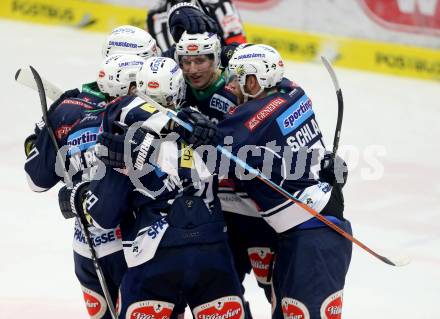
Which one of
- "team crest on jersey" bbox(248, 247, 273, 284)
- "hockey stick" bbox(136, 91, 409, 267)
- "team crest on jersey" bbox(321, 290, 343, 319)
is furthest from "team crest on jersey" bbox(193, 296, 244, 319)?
"team crest on jersey" bbox(248, 247, 273, 284)

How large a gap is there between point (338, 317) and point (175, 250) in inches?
34.1

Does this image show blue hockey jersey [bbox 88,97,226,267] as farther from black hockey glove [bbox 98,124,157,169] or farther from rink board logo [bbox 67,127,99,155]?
rink board logo [bbox 67,127,99,155]

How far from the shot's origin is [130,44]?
17.9 ft

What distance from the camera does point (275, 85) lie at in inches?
199

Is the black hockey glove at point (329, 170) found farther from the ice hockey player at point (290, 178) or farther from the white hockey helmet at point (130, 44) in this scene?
the white hockey helmet at point (130, 44)

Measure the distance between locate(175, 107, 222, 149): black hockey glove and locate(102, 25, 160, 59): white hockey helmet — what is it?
2.65 feet

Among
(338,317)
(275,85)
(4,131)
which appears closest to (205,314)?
(338,317)

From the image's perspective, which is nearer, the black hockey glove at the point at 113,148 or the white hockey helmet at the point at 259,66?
the black hockey glove at the point at 113,148

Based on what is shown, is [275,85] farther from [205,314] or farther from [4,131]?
[4,131]

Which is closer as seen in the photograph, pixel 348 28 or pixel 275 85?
pixel 275 85

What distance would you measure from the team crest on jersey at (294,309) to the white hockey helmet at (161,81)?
1033 mm

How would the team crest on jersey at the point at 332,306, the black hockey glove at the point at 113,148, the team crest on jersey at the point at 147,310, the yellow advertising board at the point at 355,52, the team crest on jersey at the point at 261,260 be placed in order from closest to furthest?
the black hockey glove at the point at 113,148, the team crest on jersey at the point at 147,310, the team crest on jersey at the point at 332,306, the team crest on jersey at the point at 261,260, the yellow advertising board at the point at 355,52

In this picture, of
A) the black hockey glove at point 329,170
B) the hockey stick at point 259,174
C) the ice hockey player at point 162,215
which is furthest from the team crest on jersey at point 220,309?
the black hockey glove at point 329,170

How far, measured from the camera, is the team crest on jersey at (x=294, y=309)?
502cm
